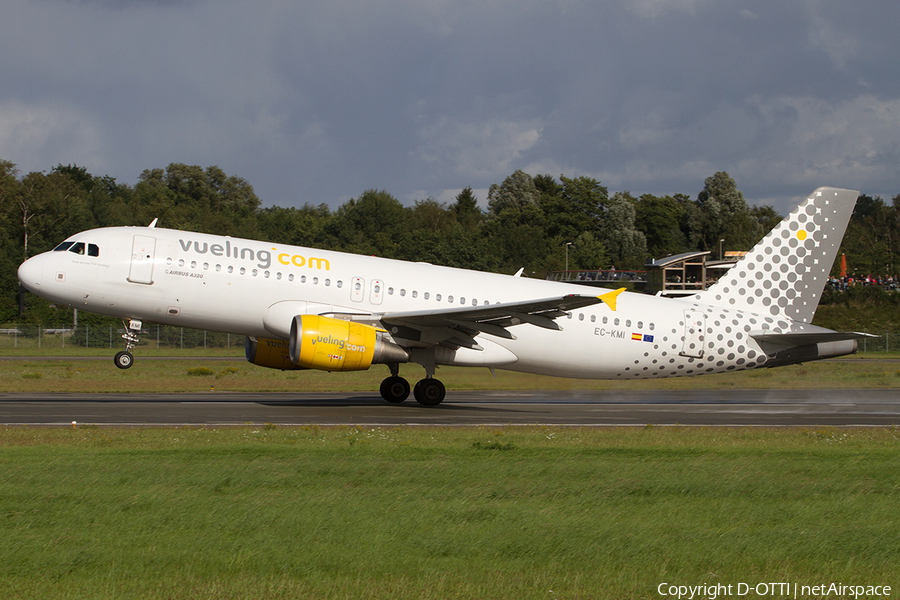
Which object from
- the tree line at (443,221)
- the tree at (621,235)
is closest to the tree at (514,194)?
the tree line at (443,221)

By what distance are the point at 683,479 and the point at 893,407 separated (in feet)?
52.2

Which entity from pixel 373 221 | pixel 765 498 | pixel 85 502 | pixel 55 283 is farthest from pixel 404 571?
pixel 373 221

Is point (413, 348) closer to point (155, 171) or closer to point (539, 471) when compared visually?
point (539, 471)

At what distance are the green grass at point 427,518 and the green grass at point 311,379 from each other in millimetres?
10542

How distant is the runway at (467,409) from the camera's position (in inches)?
727

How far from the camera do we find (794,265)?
79.7 ft

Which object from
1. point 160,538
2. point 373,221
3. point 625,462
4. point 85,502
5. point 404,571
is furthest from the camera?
point 373,221

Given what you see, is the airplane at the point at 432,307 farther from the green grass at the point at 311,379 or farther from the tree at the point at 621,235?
the tree at the point at 621,235

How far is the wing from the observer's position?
19578mm

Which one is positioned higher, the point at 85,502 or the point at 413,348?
the point at 413,348

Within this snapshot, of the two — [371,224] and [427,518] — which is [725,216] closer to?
[371,224]

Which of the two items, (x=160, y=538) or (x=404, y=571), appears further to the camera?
(x=160, y=538)

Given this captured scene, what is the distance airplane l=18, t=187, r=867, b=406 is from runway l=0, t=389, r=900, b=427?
1.28 m

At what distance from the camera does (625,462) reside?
1258cm
